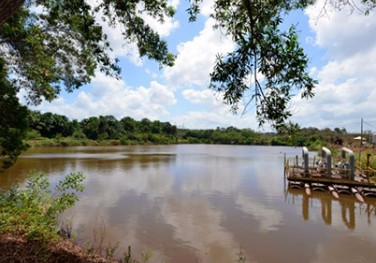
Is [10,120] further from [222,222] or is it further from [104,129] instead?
[104,129]

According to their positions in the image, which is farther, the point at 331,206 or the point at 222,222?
the point at 331,206

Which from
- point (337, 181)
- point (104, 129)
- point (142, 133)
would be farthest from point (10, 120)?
point (142, 133)

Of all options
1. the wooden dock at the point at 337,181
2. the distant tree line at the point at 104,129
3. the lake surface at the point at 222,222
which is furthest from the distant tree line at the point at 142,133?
the lake surface at the point at 222,222

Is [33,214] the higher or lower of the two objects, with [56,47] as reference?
lower

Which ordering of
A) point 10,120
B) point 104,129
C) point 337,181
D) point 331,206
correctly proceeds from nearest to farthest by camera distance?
point 10,120 → point 331,206 → point 337,181 → point 104,129

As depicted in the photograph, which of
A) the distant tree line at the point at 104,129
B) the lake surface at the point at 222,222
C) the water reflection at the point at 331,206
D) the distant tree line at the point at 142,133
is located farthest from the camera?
the distant tree line at the point at 104,129

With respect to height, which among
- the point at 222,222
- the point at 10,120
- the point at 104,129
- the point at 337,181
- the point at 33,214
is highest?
the point at 104,129

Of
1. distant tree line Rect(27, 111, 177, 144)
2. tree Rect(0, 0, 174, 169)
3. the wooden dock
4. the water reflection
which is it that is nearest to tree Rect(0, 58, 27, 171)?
tree Rect(0, 0, 174, 169)

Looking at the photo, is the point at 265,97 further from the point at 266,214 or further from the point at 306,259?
the point at 266,214

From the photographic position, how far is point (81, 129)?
6412cm

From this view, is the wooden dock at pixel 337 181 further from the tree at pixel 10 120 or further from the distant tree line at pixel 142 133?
the distant tree line at pixel 142 133

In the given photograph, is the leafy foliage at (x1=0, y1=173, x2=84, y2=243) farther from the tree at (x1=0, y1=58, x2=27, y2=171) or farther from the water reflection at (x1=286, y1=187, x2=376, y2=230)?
the water reflection at (x1=286, y1=187, x2=376, y2=230)

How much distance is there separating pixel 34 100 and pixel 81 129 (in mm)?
59884

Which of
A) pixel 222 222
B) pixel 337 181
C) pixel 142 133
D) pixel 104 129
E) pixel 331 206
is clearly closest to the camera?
pixel 222 222
